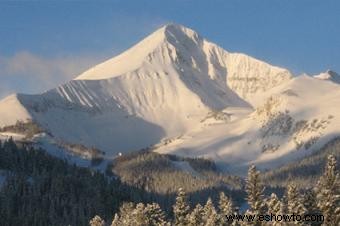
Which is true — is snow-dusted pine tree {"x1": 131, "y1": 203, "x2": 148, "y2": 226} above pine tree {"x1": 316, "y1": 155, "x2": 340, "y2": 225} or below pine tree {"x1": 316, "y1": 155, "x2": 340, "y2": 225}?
above

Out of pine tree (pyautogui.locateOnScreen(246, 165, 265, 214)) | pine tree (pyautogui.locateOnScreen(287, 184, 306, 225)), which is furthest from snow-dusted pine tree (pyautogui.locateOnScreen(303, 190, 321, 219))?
pine tree (pyautogui.locateOnScreen(287, 184, 306, 225))

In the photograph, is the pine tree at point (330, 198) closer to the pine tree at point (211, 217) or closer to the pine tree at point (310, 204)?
the pine tree at point (310, 204)

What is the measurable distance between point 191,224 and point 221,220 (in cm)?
457

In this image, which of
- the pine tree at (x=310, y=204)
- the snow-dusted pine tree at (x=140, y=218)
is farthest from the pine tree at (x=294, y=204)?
the snow-dusted pine tree at (x=140, y=218)

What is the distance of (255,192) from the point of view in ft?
286

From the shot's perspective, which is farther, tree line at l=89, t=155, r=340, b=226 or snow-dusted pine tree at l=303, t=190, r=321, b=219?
snow-dusted pine tree at l=303, t=190, r=321, b=219

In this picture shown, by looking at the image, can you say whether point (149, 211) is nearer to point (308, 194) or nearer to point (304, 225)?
point (308, 194)

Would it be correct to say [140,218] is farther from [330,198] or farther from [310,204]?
[330,198]

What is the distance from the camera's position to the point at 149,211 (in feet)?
380

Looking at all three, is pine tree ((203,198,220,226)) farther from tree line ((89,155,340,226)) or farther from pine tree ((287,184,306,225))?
pine tree ((287,184,306,225))

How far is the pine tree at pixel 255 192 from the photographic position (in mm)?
85562

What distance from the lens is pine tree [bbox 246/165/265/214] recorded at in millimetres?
85562

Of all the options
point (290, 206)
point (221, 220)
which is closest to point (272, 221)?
point (290, 206)

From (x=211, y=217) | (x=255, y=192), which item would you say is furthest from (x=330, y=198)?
(x=211, y=217)
